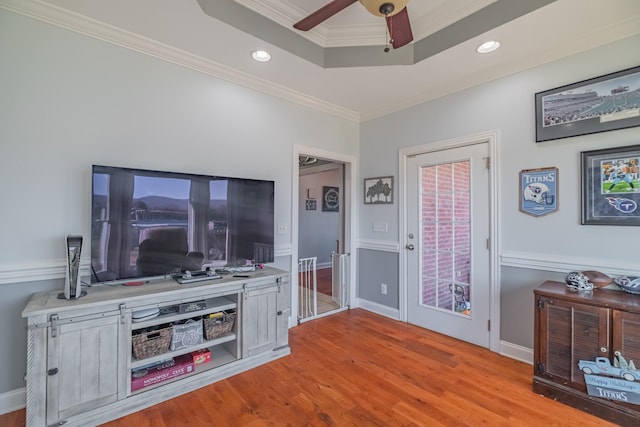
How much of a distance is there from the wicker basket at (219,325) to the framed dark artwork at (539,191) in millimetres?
2678

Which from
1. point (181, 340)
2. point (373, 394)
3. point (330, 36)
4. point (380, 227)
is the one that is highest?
point (330, 36)

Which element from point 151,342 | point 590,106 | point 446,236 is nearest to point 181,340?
point 151,342

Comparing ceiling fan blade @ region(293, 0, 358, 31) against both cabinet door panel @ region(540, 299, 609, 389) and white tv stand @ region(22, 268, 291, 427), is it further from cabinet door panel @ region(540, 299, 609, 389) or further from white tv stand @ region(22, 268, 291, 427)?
cabinet door panel @ region(540, 299, 609, 389)

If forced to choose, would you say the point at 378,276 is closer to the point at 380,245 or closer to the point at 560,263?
the point at 380,245

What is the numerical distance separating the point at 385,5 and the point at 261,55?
134cm

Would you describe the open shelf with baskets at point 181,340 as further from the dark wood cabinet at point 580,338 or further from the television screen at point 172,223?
the dark wood cabinet at point 580,338

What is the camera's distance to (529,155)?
2475 mm

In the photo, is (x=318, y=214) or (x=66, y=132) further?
(x=318, y=214)

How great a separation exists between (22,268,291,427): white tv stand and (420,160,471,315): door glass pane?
1970 mm

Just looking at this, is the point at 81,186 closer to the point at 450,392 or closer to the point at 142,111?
the point at 142,111

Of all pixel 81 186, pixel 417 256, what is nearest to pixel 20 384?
pixel 81 186

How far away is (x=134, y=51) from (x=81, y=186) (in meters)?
1.14

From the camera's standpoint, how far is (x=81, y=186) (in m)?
2.07

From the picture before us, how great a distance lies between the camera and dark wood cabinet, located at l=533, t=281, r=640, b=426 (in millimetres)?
1743
